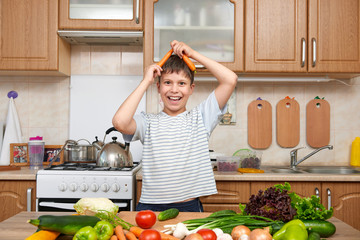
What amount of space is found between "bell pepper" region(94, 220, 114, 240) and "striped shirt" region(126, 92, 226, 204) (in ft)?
2.06

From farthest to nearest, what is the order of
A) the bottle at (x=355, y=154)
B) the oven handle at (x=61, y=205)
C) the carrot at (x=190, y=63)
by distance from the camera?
the bottle at (x=355, y=154) < the oven handle at (x=61, y=205) < the carrot at (x=190, y=63)

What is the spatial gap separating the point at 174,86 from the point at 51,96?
159cm

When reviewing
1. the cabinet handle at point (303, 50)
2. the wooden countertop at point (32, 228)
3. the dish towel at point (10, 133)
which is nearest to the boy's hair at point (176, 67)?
the wooden countertop at point (32, 228)

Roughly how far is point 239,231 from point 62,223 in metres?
0.48

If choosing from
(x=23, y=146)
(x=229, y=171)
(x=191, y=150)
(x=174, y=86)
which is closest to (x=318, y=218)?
(x=191, y=150)

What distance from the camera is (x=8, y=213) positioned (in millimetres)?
2279

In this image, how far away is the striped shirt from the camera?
5.32 feet

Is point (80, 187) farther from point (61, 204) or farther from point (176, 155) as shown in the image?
point (176, 155)

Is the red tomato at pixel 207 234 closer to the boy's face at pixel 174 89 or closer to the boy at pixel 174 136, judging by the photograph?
the boy at pixel 174 136

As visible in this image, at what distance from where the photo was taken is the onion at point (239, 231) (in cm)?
98

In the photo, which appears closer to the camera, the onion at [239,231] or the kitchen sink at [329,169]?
the onion at [239,231]

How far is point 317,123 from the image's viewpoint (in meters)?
2.80

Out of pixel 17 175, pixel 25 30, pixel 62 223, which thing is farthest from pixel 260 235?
pixel 25 30

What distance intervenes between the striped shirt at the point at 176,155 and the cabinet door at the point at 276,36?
0.93 metres
